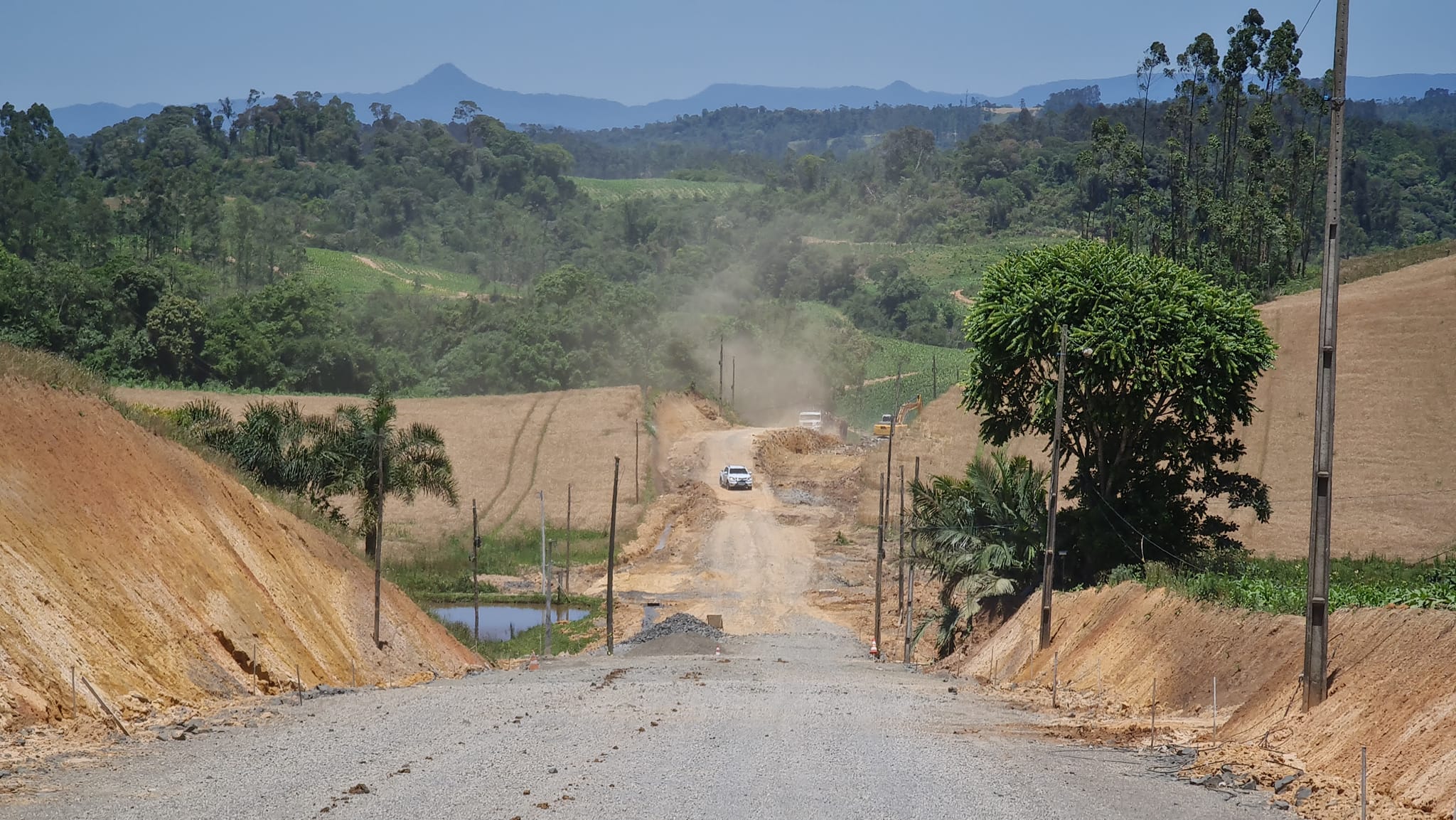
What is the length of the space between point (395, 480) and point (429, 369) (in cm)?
9859

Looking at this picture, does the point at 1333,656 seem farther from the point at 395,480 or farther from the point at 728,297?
the point at 728,297

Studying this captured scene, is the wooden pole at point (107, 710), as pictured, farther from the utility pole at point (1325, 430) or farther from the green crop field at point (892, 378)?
the green crop field at point (892, 378)

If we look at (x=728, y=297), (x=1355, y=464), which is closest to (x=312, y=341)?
(x=728, y=297)

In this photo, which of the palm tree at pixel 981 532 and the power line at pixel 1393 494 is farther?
the power line at pixel 1393 494

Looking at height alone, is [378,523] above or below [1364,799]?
below

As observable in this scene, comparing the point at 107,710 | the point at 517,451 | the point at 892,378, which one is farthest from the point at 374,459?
the point at 892,378

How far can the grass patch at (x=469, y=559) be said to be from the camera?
67.6 meters

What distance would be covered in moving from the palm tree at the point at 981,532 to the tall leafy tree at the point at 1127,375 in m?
1.52

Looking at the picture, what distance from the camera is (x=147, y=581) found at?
98.5 ft

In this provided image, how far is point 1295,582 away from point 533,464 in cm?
6495

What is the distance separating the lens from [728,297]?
190250 mm

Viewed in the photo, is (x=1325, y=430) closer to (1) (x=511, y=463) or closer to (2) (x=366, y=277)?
(1) (x=511, y=463)

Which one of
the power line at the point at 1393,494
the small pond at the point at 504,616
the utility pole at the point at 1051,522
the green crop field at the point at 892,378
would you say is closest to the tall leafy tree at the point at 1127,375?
the utility pole at the point at 1051,522

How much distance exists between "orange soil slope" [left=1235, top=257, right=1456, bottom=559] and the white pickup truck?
29.6m
